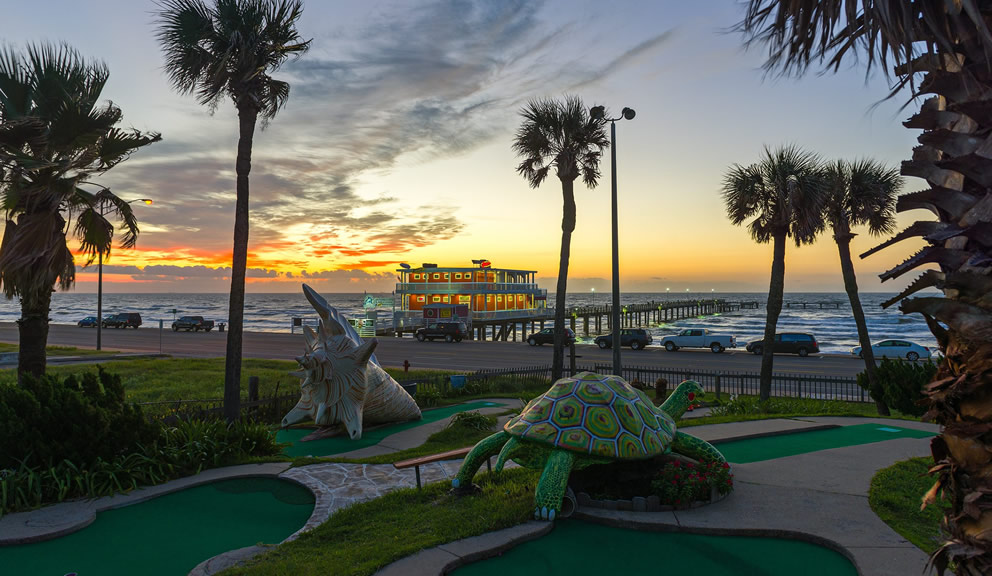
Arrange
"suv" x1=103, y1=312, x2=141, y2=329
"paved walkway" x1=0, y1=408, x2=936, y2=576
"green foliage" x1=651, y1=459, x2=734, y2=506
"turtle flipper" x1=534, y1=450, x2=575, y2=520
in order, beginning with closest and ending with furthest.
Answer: "paved walkway" x1=0, y1=408, x2=936, y2=576, "turtle flipper" x1=534, y1=450, x2=575, y2=520, "green foliage" x1=651, y1=459, x2=734, y2=506, "suv" x1=103, y1=312, x2=141, y2=329

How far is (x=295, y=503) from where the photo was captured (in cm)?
753

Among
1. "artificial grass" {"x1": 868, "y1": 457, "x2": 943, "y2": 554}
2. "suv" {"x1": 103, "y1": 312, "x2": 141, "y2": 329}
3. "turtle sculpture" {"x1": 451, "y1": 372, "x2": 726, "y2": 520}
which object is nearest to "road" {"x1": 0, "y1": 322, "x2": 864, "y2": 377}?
"suv" {"x1": 103, "y1": 312, "x2": 141, "y2": 329}


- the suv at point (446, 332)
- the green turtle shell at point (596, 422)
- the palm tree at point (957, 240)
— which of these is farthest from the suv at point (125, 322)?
the palm tree at point (957, 240)

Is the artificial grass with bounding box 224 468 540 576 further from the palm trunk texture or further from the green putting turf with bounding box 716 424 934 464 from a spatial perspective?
the palm trunk texture

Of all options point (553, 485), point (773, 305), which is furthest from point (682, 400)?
point (773, 305)

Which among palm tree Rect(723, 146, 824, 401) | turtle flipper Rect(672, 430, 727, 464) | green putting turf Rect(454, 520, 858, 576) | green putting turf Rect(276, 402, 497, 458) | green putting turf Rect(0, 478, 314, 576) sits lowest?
green putting turf Rect(276, 402, 497, 458)

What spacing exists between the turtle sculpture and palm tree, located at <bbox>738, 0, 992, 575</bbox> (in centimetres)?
409

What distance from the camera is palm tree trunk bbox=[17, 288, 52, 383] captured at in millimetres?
9305

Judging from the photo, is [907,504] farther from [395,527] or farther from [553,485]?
[395,527]

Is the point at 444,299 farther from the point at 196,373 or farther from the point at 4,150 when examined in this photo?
the point at 4,150

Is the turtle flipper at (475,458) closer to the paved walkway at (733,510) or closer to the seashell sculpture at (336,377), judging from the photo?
the paved walkway at (733,510)

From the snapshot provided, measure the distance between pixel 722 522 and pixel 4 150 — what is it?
39.4ft

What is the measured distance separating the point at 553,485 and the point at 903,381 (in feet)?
31.3

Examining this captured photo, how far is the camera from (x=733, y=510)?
6652mm
